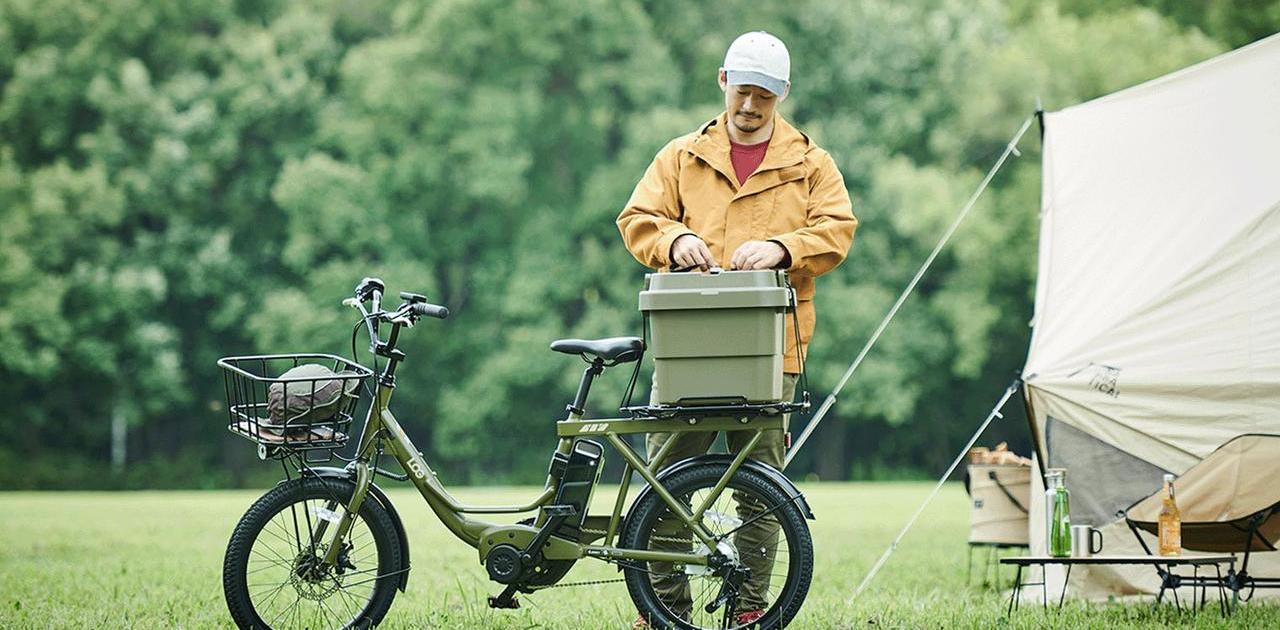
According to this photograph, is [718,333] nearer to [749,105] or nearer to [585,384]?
→ [585,384]

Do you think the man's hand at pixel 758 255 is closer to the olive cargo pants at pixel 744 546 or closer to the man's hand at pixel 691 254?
the man's hand at pixel 691 254

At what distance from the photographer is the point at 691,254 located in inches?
180

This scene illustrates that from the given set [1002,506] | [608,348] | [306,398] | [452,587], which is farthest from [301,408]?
[1002,506]

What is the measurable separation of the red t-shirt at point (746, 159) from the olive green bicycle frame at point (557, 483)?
0.81 meters

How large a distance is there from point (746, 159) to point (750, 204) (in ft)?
0.49

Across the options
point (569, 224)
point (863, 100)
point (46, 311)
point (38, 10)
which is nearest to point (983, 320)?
point (863, 100)

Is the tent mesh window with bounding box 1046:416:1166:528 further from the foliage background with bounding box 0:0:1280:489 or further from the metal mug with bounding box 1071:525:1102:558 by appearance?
the foliage background with bounding box 0:0:1280:489

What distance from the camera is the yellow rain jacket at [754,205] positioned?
15.7ft

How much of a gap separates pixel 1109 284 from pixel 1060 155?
0.96m

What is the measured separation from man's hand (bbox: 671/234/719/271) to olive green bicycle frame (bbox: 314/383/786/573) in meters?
0.44

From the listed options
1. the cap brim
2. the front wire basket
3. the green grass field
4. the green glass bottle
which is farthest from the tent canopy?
the front wire basket

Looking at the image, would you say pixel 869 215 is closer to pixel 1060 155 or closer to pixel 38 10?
pixel 38 10

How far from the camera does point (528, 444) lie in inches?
1120

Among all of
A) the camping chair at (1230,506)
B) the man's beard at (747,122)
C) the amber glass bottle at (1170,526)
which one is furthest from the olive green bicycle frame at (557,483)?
the camping chair at (1230,506)
